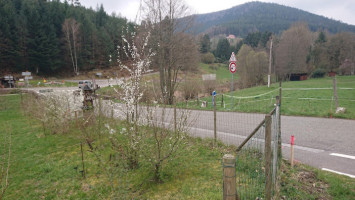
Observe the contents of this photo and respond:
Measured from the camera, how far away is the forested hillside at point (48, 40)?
3975cm

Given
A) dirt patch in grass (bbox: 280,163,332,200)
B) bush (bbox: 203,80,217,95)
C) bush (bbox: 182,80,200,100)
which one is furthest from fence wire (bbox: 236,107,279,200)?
bush (bbox: 203,80,217,95)

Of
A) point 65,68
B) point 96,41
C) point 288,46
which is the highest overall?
point 96,41

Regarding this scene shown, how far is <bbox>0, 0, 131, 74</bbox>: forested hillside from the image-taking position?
3975cm

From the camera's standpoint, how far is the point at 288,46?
45062 millimetres

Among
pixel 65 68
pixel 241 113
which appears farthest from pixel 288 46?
pixel 65 68

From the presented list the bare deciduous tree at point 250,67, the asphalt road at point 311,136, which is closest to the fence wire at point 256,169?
the asphalt road at point 311,136

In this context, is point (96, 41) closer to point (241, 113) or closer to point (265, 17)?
point (241, 113)

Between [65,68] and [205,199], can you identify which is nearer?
[205,199]

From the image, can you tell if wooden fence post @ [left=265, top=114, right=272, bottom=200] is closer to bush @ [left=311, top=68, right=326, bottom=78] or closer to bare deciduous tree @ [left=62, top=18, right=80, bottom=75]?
bare deciduous tree @ [left=62, top=18, right=80, bottom=75]

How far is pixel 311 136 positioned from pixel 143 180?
596 cm

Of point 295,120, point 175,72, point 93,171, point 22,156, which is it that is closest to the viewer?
point 93,171

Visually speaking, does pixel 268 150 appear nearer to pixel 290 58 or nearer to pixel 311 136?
pixel 311 136

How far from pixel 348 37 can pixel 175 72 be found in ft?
178

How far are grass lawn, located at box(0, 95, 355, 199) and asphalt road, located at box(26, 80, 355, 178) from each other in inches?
33.5
